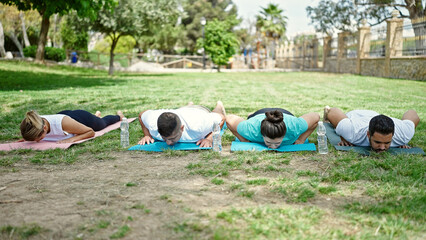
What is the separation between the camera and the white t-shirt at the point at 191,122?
5.26 meters

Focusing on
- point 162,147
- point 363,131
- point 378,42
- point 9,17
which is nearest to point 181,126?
point 162,147

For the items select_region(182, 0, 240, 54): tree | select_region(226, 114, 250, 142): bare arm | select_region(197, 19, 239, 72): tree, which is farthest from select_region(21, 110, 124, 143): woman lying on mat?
select_region(182, 0, 240, 54): tree

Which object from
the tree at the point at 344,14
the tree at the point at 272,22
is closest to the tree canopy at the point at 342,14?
the tree at the point at 344,14

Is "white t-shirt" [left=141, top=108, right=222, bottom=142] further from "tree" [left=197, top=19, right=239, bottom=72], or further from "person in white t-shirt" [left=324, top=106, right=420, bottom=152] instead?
"tree" [left=197, top=19, right=239, bottom=72]

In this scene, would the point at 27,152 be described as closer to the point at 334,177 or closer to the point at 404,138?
the point at 334,177

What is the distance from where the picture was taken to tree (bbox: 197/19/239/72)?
34.7 m

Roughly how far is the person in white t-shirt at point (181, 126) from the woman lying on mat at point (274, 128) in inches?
13.9

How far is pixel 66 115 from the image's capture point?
5.80m

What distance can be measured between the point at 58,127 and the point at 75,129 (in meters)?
0.25

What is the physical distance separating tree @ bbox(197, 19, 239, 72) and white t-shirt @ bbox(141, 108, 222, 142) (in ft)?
97.3

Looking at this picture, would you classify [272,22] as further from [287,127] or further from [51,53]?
[287,127]

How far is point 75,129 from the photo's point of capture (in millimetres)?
5707

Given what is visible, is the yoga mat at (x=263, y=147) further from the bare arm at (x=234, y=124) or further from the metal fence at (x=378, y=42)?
the metal fence at (x=378, y=42)

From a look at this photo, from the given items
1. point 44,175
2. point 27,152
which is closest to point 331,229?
point 44,175
